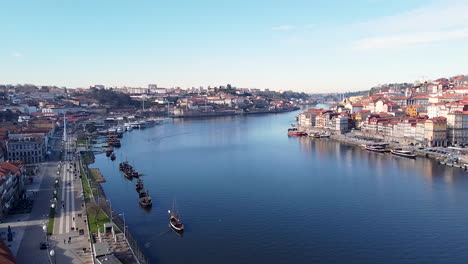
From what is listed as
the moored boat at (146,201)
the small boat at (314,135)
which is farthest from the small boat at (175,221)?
the small boat at (314,135)

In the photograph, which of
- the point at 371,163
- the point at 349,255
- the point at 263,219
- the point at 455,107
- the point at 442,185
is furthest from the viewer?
the point at 455,107

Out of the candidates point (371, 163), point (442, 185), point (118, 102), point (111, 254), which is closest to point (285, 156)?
point (371, 163)

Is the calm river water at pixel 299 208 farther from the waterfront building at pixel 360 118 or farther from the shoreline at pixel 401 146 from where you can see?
the waterfront building at pixel 360 118

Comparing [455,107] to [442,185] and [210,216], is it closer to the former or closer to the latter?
[442,185]

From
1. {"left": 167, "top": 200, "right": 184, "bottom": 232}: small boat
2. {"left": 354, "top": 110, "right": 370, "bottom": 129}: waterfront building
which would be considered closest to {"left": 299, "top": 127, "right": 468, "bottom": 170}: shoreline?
{"left": 354, "top": 110, "right": 370, "bottom": 129}: waterfront building

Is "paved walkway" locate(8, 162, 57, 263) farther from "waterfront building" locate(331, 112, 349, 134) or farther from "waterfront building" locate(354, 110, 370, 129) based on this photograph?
"waterfront building" locate(354, 110, 370, 129)

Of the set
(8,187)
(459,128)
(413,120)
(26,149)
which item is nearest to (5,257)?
(8,187)
